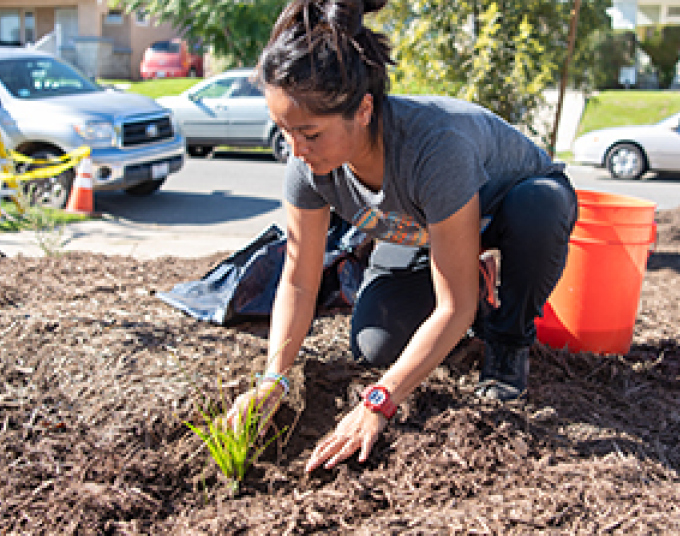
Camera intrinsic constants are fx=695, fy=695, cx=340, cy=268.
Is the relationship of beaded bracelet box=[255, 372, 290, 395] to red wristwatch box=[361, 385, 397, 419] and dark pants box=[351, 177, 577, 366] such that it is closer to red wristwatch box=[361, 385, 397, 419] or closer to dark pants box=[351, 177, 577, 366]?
red wristwatch box=[361, 385, 397, 419]

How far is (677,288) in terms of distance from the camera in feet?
15.4

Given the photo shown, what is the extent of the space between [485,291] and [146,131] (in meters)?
6.28

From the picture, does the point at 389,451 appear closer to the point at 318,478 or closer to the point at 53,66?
the point at 318,478

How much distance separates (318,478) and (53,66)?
801cm

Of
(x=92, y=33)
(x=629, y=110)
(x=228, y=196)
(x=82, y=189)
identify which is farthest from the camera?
(x=92, y=33)

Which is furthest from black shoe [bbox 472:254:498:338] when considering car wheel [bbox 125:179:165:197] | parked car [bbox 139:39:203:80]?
parked car [bbox 139:39:203:80]

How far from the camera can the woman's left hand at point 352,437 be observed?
6.88 ft

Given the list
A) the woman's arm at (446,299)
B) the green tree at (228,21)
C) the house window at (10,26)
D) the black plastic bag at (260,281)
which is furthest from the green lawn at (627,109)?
the house window at (10,26)

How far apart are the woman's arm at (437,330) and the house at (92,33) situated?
32462mm

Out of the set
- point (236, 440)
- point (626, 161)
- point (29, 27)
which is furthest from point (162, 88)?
point (236, 440)

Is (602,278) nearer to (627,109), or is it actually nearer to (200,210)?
(200,210)

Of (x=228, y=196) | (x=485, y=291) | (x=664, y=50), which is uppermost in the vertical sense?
(x=664, y=50)

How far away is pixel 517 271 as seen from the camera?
8.40ft

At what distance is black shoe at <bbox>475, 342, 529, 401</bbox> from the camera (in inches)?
102
